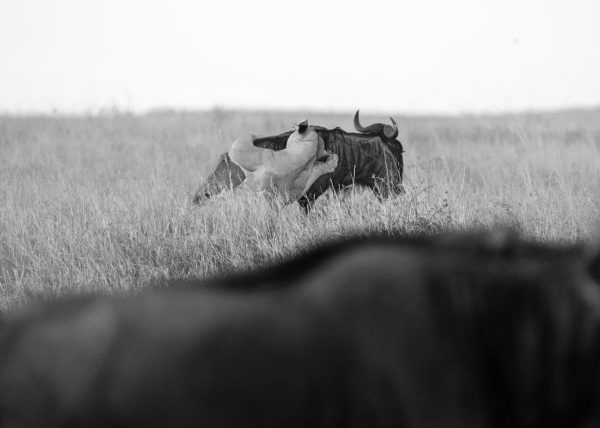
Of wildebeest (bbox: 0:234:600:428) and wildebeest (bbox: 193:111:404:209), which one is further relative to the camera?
wildebeest (bbox: 193:111:404:209)

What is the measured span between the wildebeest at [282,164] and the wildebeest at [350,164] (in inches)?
5.3

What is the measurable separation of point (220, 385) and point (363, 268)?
26cm

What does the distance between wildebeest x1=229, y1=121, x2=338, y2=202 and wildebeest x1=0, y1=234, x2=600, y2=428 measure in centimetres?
535

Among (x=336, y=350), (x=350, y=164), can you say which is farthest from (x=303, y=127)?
(x=336, y=350)

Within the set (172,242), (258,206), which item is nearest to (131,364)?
(172,242)

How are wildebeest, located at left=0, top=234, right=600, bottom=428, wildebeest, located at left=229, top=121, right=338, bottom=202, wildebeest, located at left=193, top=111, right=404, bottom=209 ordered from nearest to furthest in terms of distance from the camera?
wildebeest, located at left=0, top=234, right=600, bottom=428 < wildebeest, located at left=229, top=121, right=338, bottom=202 < wildebeest, located at left=193, top=111, right=404, bottom=209

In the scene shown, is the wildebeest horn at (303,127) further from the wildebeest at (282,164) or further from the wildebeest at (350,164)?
the wildebeest at (350,164)

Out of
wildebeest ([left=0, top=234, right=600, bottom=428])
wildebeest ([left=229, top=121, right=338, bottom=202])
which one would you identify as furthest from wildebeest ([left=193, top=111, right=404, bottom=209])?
wildebeest ([left=0, top=234, right=600, bottom=428])

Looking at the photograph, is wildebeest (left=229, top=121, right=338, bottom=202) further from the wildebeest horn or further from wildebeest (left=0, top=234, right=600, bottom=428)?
wildebeest (left=0, top=234, right=600, bottom=428)

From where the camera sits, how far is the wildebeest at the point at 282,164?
652 centimetres

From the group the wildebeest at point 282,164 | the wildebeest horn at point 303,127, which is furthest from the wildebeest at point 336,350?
the wildebeest horn at point 303,127

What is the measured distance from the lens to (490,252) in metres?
1.16

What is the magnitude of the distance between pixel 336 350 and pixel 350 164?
6.16 meters

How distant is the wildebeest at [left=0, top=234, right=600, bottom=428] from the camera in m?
1.02
